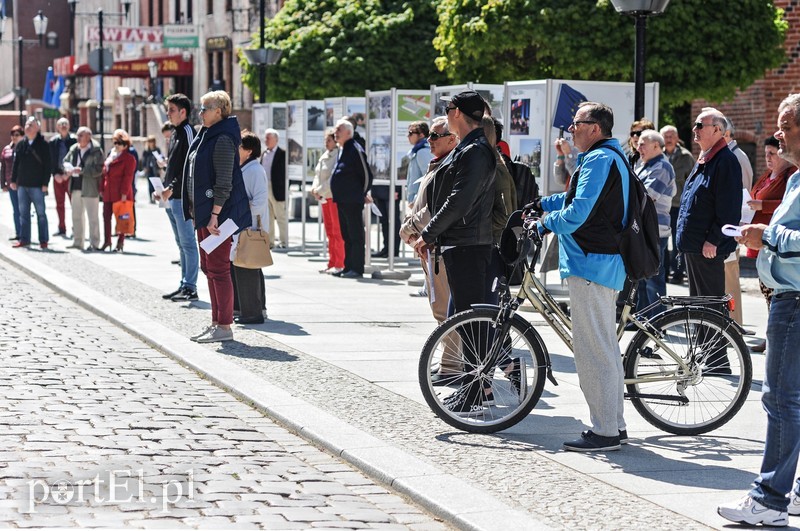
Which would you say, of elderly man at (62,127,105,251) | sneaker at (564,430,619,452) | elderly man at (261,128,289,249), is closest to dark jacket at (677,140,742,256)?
sneaker at (564,430,619,452)

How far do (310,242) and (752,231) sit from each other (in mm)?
17797

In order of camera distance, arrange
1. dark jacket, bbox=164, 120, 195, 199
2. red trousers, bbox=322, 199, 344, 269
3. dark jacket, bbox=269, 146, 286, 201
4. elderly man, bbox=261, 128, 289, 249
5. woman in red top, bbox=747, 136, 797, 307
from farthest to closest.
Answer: dark jacket, bbox=269, 146, 286, 201, elderly man, bbox=261, 128, 289, 249, red trousers, bbox=322, 199, 344, 269, dark jacket, bbox=164, 120, 195, 199, woman in red top, bbox=747, 136, 797, 307

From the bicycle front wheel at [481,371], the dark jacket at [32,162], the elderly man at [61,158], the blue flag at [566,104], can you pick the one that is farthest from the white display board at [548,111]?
the elderly man at [61,158]

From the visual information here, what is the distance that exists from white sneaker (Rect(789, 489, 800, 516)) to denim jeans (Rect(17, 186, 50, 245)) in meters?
15.7

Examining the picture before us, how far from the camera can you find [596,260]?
7023mm

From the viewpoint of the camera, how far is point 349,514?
232 inches

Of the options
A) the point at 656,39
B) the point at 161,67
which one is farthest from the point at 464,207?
the point at 161,67

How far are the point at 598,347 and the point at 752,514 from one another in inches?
64.8

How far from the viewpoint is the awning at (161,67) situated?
56.6 metres

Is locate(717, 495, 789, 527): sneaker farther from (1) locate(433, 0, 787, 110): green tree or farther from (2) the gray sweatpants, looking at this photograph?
(1) locate(433, 0, 787, 110): green tree

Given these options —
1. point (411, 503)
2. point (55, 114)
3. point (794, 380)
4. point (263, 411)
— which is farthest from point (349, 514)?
point (55, 114)

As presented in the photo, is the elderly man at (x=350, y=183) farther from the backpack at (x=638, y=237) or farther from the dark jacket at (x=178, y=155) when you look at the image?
the backpack at (x=638, y=237)

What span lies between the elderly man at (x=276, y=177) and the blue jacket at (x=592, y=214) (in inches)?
529

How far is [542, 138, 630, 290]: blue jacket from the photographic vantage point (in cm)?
696
